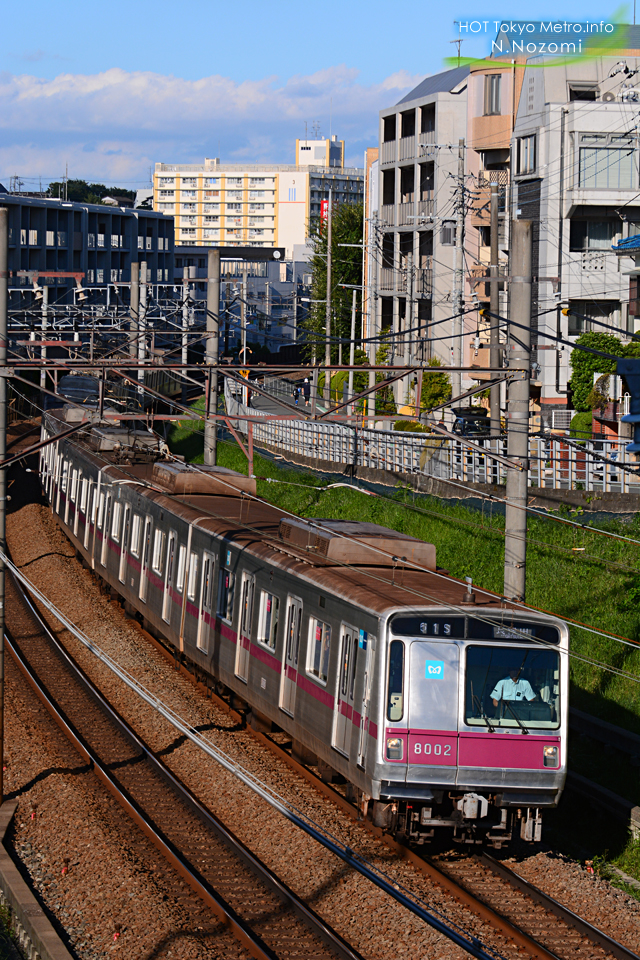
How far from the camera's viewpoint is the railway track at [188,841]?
8.62m

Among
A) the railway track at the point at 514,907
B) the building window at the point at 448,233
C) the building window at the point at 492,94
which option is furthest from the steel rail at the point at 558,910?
the building window at the point at 492,94

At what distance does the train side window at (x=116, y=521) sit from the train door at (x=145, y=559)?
1.77 meters

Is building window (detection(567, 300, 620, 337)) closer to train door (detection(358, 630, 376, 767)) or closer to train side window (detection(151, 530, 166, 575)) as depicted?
train side window (detection(151, 530, 166, 575))

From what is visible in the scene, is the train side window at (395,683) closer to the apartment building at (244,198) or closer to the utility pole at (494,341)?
the utility pole at (494,341)

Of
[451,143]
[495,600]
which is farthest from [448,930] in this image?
[451,143]

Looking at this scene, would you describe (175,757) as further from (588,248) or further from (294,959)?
(588,248)

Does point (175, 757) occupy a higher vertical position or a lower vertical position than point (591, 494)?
lower

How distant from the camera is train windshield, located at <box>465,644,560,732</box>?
9.62m

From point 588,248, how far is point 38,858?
30307 mm

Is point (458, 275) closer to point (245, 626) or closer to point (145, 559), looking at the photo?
point (145, 559)

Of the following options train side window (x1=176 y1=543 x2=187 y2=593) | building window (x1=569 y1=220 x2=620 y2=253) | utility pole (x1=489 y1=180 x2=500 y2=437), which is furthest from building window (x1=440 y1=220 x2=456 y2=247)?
train side window (x1=176 y1=543 x2=187 y2=593)

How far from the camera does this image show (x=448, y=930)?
8.27 meters

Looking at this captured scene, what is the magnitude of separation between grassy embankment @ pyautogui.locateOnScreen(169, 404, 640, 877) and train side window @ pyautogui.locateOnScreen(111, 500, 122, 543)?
5814 mm

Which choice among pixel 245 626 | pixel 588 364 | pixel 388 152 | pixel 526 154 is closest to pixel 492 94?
pixel 526 154
